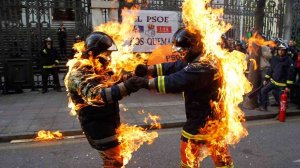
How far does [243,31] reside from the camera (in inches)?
542

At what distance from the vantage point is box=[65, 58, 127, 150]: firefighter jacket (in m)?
3.06

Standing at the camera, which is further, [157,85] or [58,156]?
[58,156]

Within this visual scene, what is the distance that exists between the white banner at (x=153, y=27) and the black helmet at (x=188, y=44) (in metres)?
7.77

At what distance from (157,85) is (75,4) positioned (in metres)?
9.53

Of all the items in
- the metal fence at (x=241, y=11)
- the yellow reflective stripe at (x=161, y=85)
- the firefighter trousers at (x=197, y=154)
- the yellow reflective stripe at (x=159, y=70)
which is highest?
the metal fence at (x=241, y=11)

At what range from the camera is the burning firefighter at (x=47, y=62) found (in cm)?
1141

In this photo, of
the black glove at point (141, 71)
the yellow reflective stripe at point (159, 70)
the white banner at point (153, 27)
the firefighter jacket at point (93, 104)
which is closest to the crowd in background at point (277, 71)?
the white banner at point (153, 27)

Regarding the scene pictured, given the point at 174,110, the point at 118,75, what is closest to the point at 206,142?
the point at 118,75

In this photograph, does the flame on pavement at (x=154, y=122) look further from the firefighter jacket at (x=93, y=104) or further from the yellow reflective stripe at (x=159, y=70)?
the firefighter jacket at (x=93, y=104)

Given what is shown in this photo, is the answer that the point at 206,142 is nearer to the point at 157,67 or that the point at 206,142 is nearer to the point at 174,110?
the point at 157,67

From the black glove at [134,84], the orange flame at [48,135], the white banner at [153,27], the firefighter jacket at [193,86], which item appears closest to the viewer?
the black glove at [134,84]

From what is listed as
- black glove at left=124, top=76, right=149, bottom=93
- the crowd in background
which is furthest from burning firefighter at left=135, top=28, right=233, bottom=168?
the crowd in background

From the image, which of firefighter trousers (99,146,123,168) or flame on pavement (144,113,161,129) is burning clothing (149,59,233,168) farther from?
flame on pavement (144,113,161,129)

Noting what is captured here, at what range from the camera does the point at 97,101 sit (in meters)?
3.01
